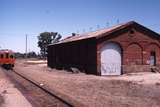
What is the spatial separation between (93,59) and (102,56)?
44.4 inches

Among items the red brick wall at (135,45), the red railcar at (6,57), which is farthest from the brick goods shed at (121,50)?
the red railcar at (6,57)

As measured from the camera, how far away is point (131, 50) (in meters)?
38.5

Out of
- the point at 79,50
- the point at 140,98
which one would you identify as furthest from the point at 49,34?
the point at 140,98

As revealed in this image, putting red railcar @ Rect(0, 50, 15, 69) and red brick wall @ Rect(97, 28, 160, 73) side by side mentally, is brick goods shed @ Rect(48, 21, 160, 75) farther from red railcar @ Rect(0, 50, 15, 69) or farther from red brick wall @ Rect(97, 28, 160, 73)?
red railcar @ Rect(0, 50, 15, 69)

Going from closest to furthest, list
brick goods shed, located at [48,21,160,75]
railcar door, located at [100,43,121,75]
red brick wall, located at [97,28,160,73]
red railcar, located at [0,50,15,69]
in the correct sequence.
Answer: brick goods shed, located at [48,21,160,75], railcar door, located at [100,43,121,75], red brick wall, located at [97,28,160,73], red railcar, located at [0,50,15,69]

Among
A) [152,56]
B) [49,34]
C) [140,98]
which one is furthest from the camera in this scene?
[49,34]

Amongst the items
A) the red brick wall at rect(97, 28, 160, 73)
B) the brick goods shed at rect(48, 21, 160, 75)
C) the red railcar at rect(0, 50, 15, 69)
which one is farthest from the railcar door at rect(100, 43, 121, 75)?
the red railcar at rect(0, 50, 15, 69)

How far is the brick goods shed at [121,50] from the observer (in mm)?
36906

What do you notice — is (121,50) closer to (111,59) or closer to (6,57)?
(111,59)

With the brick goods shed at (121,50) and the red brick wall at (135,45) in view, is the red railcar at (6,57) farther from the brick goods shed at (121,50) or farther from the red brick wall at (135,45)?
the red brick wall at (135,45)

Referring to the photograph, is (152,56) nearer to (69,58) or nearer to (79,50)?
(79,50)

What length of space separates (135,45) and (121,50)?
1993 millimetres

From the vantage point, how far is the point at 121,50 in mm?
37812

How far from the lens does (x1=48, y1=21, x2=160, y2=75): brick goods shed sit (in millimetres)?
36906
